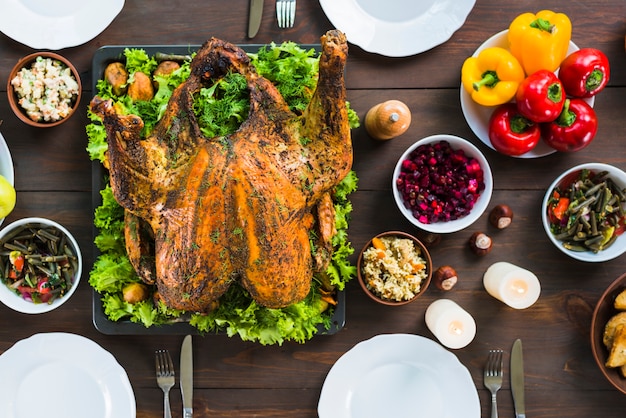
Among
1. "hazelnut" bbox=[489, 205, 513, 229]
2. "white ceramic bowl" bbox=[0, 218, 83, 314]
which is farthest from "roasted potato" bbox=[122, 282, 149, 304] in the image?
"hazelnut" bbox=[489, 205, 513, 229]

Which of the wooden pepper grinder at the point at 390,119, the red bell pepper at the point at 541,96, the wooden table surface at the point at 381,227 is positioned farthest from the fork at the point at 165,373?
the red bell pepper at the point at 541,96

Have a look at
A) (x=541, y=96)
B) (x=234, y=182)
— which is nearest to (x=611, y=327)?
(x=541, y=96)

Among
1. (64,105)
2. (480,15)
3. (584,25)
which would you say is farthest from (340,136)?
(584,25)

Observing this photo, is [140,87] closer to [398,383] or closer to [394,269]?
[394,269]

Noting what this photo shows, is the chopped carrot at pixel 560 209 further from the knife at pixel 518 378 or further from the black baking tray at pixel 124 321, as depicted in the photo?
the black baking tray at pixel 124 321

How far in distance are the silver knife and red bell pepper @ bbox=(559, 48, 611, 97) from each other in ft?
5.21

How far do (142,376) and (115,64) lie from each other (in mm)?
1120

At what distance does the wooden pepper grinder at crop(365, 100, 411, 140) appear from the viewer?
1.88 metres

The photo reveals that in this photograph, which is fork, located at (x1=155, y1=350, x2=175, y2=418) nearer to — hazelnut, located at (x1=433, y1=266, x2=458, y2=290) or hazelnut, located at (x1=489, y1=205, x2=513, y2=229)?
hazelnut, located at (x1=433, y1=266, x2=458, y2=290)

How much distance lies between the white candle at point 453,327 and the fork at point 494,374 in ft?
0.56

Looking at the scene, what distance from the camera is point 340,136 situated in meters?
1.69

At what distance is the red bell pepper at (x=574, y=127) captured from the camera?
6.49 feet

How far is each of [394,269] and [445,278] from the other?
219 mm

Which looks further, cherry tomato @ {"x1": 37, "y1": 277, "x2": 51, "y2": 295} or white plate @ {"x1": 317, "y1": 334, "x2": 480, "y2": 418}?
white plate @ {"x1": 317, "y1": 334, "x2": 480, "y2": 418}
